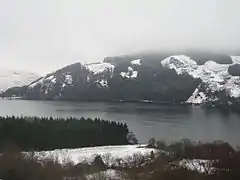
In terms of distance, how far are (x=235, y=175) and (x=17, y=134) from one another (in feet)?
132

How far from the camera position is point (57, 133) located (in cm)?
6391

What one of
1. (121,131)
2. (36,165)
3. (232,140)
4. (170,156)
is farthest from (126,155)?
(232,140)

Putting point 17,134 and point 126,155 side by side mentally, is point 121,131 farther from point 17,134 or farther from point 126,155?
point 126,155

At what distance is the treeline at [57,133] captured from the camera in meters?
59.9

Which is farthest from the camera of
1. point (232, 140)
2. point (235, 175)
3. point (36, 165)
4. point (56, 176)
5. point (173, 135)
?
point (173, 135)

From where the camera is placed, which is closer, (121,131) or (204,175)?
(204,175)

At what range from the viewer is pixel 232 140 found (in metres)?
76.8

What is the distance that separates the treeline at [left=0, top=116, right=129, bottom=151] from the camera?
5988 centimetres

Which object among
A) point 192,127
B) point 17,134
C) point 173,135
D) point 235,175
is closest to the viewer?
point 235,175

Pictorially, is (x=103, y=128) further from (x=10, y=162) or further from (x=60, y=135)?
(x=10, y=162)

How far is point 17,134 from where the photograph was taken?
2368 inches

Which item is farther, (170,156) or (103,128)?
(103,128)

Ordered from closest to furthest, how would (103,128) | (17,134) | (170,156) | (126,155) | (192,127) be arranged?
1. (170,156)
2. (126,155)
3. (17,134)
4. (103,128)
5. (192,127)

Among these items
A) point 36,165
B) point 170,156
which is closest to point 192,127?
point 170,156
